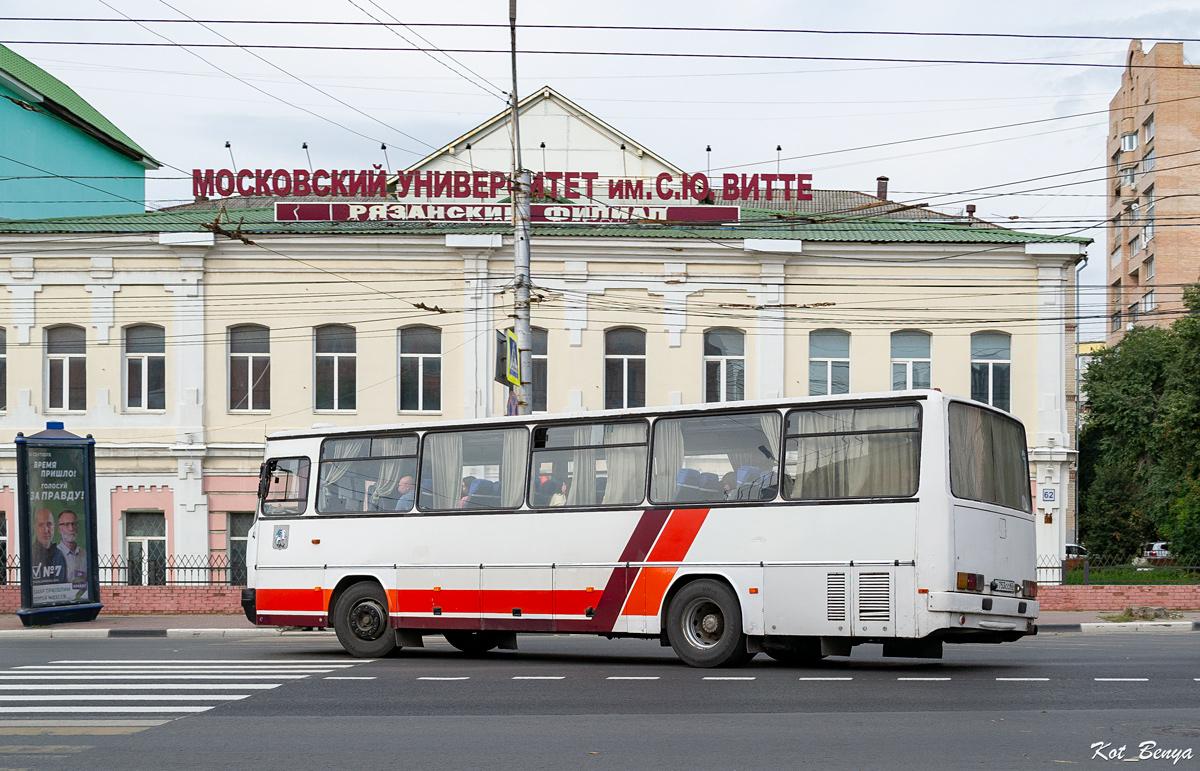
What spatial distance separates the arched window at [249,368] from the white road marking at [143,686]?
1927cm

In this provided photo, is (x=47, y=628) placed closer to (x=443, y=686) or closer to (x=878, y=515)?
(x=443, y=686)

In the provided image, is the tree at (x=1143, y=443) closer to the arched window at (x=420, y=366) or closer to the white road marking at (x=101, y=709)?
the arched window at (x=420, y=366)

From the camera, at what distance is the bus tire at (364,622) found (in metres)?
17.1

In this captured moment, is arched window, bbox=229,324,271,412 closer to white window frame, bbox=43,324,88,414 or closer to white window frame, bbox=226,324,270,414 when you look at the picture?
white window frame, bbox=226,324,270,414

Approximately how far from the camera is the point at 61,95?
42.6 m

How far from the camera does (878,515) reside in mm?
13898

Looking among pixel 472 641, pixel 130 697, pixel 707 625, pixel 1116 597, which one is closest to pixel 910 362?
pixel 1116 597

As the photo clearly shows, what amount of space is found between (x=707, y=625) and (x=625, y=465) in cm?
218

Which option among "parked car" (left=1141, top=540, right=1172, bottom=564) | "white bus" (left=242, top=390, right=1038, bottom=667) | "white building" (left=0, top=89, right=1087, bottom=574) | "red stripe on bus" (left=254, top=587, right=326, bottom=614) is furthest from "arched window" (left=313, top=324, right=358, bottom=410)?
"parked car" (left=1141, top=540, right=1172, bottom=564)

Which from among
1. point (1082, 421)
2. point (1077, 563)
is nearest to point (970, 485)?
point (1077, 563)

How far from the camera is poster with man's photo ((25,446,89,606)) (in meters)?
24.5

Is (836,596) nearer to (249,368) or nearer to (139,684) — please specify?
(139,684)

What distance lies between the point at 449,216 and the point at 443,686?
21.2 m

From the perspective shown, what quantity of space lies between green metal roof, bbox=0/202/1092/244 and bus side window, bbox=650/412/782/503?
17.2m
